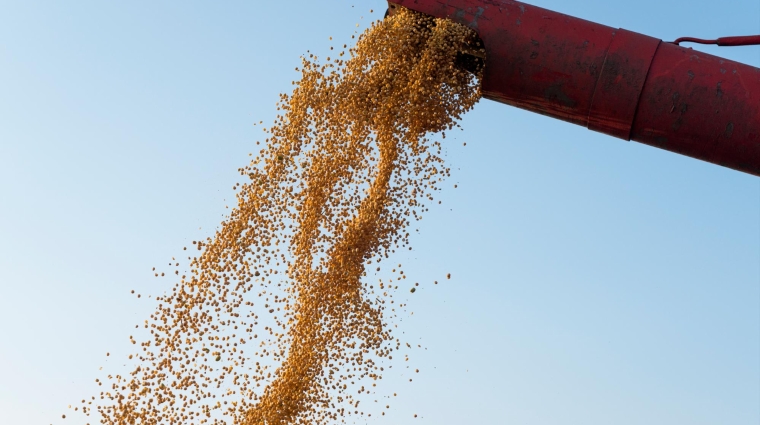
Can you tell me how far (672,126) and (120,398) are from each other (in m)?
2.77

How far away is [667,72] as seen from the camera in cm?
307

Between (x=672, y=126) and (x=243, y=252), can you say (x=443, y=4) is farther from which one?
(x=243, y=252)

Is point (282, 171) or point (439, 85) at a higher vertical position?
point (439, 85)

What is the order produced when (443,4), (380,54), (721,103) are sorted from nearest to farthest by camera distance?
(721,103), (443,4), (380,54)

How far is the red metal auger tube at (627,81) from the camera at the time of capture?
304cm

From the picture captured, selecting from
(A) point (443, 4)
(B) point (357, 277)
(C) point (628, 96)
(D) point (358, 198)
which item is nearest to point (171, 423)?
(B) point (357, 277)

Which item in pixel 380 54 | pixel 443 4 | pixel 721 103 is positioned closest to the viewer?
pixel 721 103

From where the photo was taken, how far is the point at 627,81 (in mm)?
3074

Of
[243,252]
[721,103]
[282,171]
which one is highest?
[721,103]

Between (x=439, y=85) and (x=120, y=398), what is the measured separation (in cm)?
209

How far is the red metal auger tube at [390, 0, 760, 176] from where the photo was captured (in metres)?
3.04

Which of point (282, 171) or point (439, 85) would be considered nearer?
point (439, 85)

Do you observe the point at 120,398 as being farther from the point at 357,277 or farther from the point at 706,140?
the point at 706,140

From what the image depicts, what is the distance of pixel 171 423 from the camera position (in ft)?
11.6
